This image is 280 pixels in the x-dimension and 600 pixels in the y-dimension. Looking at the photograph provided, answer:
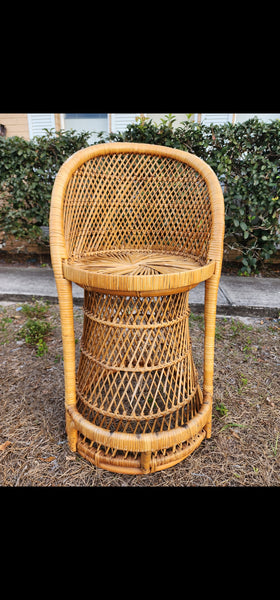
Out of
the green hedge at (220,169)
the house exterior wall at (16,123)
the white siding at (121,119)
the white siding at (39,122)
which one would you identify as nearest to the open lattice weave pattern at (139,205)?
the green hedge at (220,169)

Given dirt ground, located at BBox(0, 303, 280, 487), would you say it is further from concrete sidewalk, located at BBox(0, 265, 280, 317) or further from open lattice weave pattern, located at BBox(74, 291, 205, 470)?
concrete sidewalk, located at BBox(0, 265, 280, 317)

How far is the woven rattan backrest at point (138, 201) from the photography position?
4.44 ft

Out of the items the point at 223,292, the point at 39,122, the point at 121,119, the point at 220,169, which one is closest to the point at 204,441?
the point at 223,292

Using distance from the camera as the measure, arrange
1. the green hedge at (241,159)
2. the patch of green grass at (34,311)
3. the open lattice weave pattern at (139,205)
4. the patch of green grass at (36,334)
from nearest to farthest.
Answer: the open lattice weave pattern at (139,205) < the patch of green grass at (36,334) < the patch of green grass at (34,311) < the green hedge at (241,159)

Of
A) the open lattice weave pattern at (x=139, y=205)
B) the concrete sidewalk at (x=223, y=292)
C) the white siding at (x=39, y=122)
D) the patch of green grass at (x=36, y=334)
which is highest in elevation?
the white siding at (x=39, y=122)

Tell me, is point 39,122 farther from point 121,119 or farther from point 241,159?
point 241,159

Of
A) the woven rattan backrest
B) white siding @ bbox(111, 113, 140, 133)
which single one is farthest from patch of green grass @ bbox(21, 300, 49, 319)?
white siding @ bbox(111, 113, 140, 133)

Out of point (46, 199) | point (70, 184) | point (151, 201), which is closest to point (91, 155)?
point (70, 184)

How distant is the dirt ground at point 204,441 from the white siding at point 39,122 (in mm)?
3048

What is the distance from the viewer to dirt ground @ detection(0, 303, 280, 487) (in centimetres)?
113

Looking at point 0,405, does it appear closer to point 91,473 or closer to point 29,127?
point 91,473

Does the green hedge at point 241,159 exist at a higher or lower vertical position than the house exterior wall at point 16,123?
lower

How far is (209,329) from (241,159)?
87.1 inches

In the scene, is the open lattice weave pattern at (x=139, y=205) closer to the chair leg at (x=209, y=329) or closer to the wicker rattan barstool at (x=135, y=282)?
the wicker rattan barstool at (x=135, y=282)
